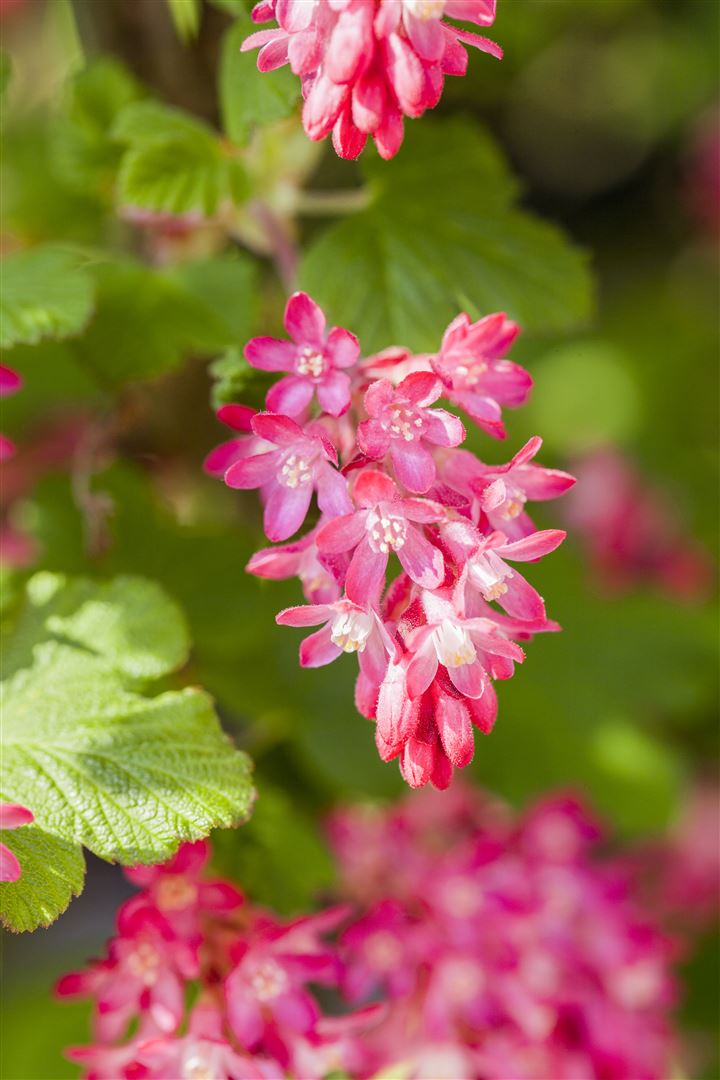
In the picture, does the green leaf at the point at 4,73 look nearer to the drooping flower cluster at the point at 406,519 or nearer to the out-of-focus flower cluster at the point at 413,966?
the drooping flower cluster at the point at 406,519

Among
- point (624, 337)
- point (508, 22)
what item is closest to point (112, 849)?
point (508, 22)


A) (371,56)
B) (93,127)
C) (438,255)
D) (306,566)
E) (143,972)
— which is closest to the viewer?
(371,56)

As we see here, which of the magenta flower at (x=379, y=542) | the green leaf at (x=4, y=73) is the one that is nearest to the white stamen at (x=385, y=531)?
the magenta flower at (x=379, y=542)

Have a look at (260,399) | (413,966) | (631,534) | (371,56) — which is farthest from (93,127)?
(631,534)

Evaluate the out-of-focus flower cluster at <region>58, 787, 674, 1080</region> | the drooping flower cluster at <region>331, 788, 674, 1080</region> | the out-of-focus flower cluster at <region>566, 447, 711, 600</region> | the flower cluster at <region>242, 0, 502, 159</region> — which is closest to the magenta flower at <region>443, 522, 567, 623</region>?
the flower cluster at <region>242, 0, 502, 159</region>

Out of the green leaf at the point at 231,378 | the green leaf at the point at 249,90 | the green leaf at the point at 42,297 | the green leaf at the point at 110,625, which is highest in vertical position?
the green leaf at the point at 249,90

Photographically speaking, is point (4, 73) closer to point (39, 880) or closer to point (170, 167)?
point (170, 167)

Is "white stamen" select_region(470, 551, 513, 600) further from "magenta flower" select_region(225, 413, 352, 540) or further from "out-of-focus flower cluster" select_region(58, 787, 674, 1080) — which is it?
"out-of-focus flower cluster" select_region(58, 787, 674, 1080)
